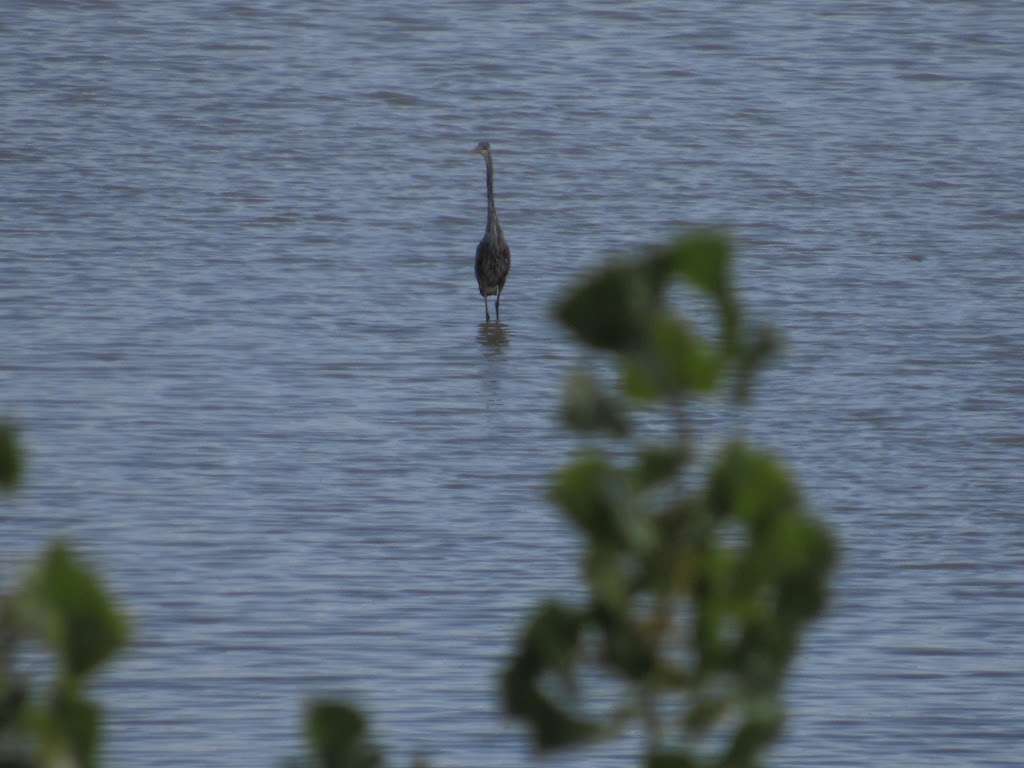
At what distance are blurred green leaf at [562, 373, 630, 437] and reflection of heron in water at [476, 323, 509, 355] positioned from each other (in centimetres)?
1352

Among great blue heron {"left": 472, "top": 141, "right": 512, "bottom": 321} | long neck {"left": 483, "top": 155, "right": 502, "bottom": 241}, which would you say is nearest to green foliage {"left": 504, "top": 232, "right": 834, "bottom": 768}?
great blue heron {"left": 472, "top": 141, "right": 512, "bottom": 321}

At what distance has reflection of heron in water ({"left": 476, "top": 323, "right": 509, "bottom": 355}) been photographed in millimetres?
14820

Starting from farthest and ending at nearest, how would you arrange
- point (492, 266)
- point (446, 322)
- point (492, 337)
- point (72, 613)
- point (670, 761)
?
point (492, 266) → point (446, 322) → point (492, 337) → point (670, 761) → point (72, 613)

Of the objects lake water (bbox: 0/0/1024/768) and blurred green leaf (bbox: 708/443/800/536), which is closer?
blurred green leaf (bbox: 708/443/800/536)

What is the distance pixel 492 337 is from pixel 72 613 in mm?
14265

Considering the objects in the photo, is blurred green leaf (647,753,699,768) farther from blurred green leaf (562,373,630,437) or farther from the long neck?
the long neck

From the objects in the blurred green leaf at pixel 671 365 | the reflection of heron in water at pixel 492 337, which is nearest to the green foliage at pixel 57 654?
the blurred green leaf at pixel 671 365

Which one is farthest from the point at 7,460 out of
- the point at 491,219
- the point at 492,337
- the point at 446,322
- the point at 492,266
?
the point at 491,219

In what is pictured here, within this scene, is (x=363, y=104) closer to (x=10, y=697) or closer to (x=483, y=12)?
(x=483, y=12)

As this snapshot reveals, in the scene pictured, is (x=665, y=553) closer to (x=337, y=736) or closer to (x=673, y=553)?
(x=673, y=553)

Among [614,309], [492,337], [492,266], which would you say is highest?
[614,309]

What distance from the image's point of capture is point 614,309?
1.07 metres

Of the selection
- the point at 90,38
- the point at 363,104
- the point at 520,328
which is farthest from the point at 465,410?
the point at 90,38

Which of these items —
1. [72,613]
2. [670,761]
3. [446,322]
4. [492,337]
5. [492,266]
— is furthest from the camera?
[492,266]
